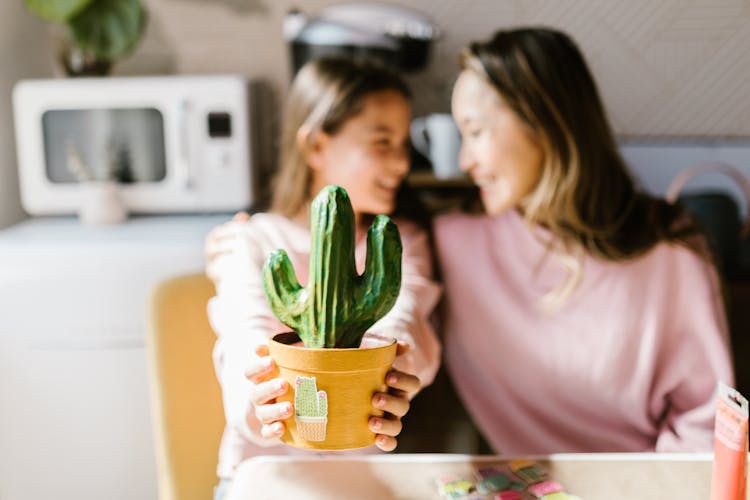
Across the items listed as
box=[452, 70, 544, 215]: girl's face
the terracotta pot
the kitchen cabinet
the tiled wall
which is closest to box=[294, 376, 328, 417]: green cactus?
the terracotta pot

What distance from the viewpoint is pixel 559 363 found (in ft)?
4.20

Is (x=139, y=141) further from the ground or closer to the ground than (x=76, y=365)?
further from the ground

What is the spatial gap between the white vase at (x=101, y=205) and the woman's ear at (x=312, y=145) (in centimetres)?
57

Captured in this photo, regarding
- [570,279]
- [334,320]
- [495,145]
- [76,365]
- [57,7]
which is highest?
[57,7]

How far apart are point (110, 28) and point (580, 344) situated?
4.10 ft

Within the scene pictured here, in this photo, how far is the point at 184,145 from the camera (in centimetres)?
161

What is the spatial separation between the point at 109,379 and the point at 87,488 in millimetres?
221

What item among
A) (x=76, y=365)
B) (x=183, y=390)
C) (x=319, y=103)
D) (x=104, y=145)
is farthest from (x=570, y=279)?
(x=104, y=145)

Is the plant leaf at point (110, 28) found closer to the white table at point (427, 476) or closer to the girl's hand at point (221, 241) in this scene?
the girl's hand at point (221, 241)

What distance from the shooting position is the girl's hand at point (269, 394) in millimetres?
672

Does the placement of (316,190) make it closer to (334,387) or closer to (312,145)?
(312,145)

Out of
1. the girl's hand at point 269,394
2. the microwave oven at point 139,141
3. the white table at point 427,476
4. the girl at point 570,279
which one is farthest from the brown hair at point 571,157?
the girl's hand at point 269,394

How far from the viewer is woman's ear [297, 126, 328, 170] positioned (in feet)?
4.00

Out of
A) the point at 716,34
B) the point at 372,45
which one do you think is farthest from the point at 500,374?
the point at 716,34
